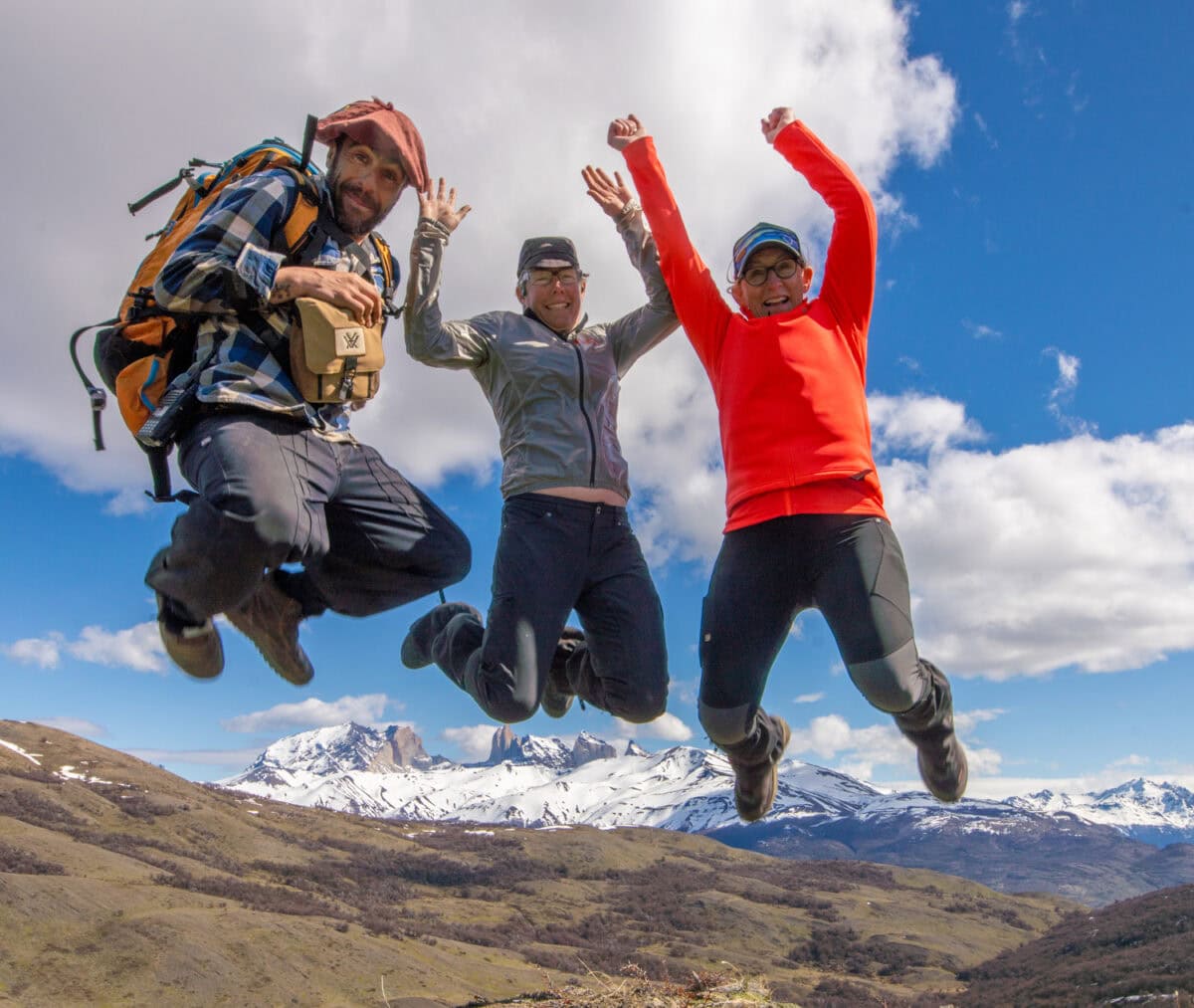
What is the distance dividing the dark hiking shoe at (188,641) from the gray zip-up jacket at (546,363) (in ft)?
7.16

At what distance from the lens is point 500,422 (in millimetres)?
7004

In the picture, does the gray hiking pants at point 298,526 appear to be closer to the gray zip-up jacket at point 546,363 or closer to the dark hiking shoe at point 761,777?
the gray zip-up jacket at point 546,363

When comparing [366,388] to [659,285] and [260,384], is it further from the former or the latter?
[659,285]

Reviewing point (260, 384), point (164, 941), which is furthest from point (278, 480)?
point (164, 941)

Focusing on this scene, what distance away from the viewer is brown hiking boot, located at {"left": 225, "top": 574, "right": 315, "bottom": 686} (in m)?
5.85

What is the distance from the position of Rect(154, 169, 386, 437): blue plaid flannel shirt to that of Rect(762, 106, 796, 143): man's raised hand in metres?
3.56

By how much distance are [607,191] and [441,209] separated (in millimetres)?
1583

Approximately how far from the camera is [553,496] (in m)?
6.46

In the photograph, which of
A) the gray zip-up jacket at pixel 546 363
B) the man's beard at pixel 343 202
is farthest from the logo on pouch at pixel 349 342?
the gray zip-up jacket at pixel 546 363

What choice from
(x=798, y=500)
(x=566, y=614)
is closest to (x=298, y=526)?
(x=566, y=614)

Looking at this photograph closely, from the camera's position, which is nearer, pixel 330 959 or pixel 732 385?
pixel 732 385

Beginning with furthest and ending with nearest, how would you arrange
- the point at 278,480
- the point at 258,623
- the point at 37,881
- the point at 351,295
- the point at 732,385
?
1. the point at 37,881
2. the point at 732,385
3. the point at 258,623
4. the point at 351,295
5. the point at 278,480

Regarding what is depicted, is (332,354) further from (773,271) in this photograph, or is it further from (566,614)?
(773,271)

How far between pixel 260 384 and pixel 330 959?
153m
